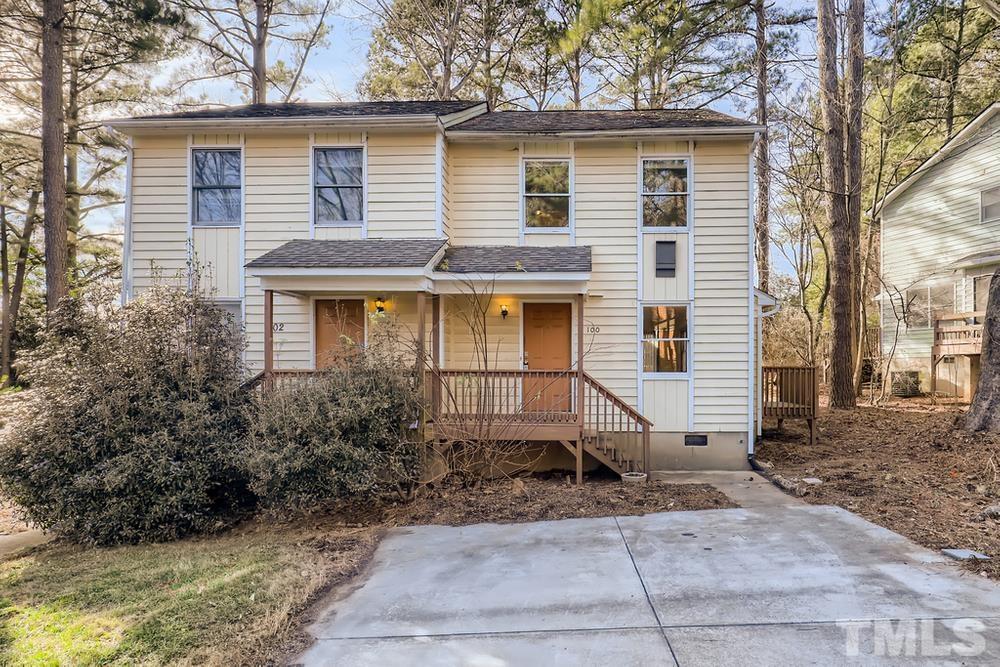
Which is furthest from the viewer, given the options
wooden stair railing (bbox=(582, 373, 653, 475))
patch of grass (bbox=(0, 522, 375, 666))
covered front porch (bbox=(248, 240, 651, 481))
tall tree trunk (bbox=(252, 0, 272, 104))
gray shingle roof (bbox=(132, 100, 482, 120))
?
tall tree trunk (bbox=(252, 0, 272, 104))

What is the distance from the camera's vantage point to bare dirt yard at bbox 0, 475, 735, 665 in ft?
12.6

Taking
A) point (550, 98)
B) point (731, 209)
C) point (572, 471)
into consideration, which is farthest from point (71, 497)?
point (550, 98)

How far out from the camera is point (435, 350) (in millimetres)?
8742

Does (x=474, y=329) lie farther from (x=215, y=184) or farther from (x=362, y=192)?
(x=215, y=184)

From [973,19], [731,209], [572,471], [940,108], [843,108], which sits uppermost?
[973,19]

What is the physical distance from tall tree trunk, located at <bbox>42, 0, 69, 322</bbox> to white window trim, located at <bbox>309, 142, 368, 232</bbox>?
508 cm

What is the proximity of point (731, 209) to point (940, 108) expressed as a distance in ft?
49.8

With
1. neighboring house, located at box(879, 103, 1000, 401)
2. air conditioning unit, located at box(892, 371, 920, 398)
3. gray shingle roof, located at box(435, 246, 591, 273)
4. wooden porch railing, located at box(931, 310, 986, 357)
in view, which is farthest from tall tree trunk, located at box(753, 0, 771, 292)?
gray shingle roof, located at box(435, 246, 591, 273)

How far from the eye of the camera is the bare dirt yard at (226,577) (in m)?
3.85

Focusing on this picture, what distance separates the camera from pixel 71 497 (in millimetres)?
6273

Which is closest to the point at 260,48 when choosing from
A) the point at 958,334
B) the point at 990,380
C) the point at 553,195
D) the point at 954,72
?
the point at 553,195

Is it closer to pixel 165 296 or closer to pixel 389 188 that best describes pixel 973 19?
pixel 389 188

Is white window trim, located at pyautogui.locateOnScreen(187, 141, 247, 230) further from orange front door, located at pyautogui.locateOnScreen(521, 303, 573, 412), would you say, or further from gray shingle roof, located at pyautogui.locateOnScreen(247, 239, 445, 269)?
orange front door, located at pyautogui.locateOnScreen(521, 303, 573, 412)

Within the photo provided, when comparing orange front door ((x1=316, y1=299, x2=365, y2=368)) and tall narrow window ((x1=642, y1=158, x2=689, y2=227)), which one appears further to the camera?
tall narrow window ((x1=642, y1=158, x2=689, y2=227))
